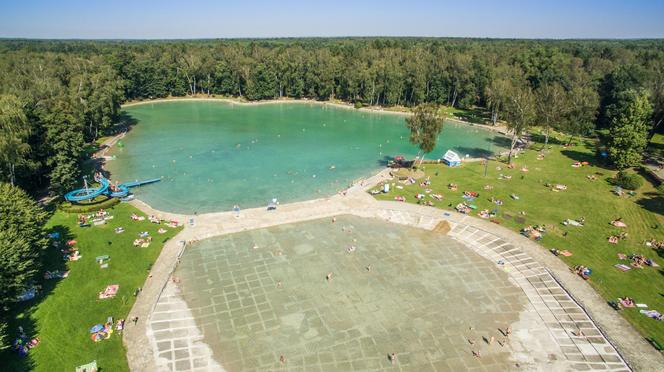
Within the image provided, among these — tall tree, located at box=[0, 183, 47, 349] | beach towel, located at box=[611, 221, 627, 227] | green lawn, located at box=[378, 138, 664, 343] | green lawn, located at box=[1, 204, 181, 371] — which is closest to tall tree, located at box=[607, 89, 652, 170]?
green lawn, located at box=[378, 138, 664, 343]

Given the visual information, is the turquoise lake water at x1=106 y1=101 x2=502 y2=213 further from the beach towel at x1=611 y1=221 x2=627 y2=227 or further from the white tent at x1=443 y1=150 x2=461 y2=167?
the beach towel at x1=611 y1=221 x2=627 y2=227

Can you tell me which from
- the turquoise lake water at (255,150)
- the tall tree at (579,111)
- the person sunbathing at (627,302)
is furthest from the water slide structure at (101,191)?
the tall tree at (579,111)

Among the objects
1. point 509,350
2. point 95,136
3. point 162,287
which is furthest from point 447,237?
point 95,136

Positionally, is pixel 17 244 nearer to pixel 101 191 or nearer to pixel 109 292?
pixel 109 292

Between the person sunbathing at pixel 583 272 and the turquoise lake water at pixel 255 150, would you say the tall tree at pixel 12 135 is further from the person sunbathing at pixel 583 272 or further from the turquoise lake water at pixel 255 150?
the person sunbathing at pixel 583 272

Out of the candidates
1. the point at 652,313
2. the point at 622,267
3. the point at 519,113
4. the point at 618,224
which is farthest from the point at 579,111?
the point at 652,313

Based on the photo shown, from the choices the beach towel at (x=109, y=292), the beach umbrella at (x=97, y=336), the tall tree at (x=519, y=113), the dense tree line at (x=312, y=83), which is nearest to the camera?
the beach umbrella at (x=97, y=336)
